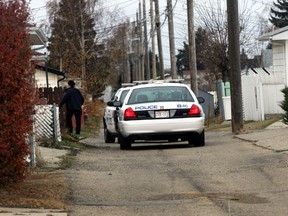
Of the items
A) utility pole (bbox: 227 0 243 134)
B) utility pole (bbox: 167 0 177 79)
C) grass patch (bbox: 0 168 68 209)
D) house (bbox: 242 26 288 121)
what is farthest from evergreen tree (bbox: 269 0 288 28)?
grass patch (bbox: 0 168 68 209)

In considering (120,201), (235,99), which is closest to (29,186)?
Answer: (120,201)

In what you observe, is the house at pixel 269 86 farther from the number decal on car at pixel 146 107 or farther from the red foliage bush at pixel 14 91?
the red foliage bush at pixel 14 91

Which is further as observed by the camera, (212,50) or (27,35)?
(212,50)

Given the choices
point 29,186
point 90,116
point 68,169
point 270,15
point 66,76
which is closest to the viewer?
point 29,186

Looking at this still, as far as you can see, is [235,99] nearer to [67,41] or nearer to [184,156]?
[184,156]

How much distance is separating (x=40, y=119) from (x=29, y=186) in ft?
26.0

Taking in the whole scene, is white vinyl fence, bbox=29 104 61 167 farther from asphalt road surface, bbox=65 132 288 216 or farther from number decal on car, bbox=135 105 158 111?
number decal on car, bbox=135 105 158 111

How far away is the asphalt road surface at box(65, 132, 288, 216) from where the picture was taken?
867 cm

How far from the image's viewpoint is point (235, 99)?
2072 cm

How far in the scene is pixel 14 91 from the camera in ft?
28.8

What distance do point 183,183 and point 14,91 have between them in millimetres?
3062

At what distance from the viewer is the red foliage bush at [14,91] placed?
8.59 meters

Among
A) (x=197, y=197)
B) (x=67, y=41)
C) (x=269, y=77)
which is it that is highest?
(x=67, y=41)

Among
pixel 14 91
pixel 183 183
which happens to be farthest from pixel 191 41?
pixel 14 91
